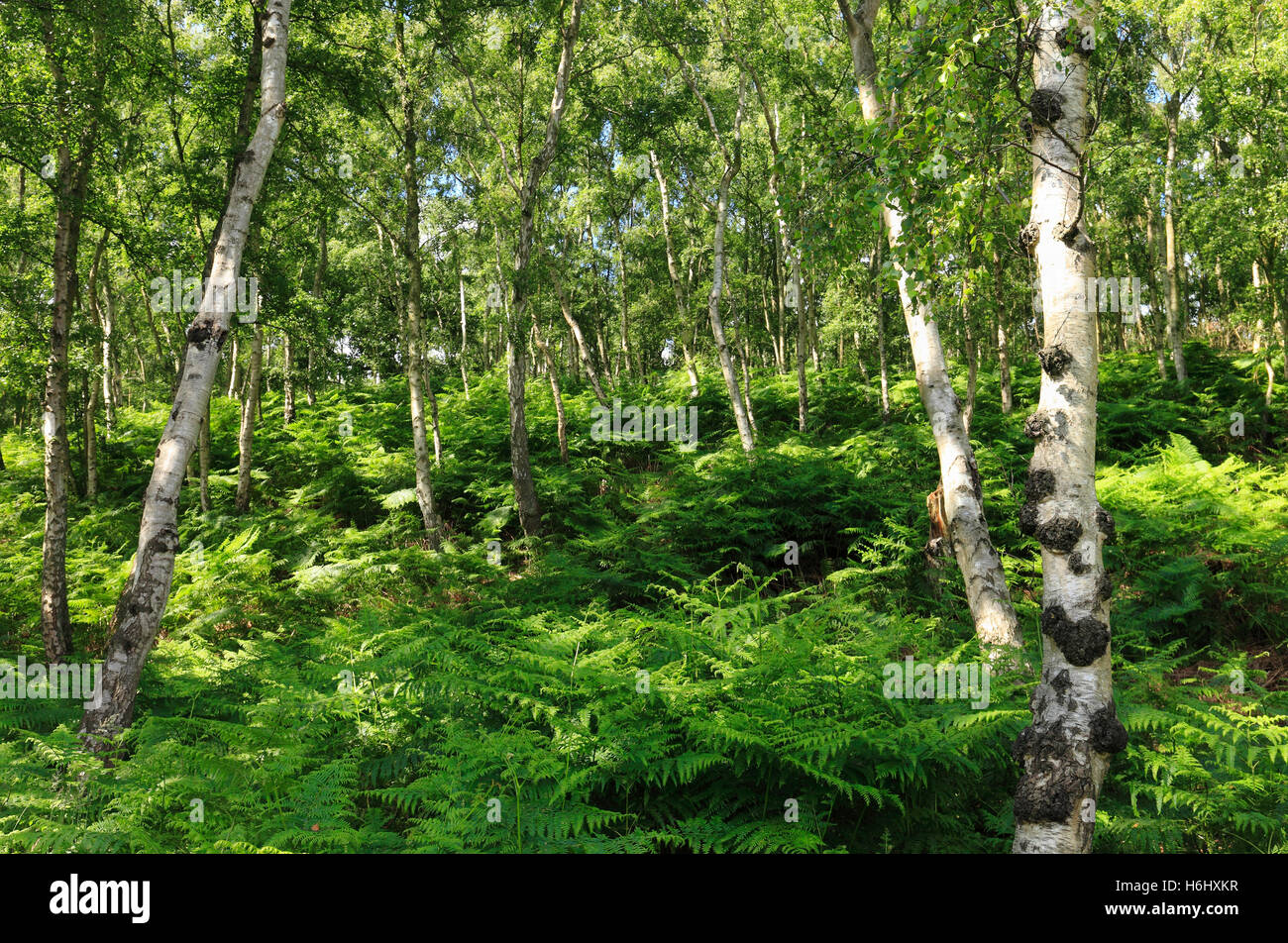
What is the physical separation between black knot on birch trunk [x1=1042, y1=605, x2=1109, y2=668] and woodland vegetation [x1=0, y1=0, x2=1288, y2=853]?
0.02m

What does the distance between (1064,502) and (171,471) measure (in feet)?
19.9

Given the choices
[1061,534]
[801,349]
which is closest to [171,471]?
[1061,534]

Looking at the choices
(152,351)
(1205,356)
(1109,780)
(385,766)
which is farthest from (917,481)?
(152,351)

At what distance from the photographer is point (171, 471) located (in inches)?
213

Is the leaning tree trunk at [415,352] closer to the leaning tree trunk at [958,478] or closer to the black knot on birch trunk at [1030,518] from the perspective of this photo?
the leaning tree trunk at [958,478]

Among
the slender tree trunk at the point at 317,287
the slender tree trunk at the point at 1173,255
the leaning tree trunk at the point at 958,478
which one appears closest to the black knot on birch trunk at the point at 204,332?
the leaning tree trunk at the point at 958,478

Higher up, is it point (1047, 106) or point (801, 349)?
point (801, 349)

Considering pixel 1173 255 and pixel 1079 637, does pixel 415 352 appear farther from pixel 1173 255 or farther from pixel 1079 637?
pixel 1173 255

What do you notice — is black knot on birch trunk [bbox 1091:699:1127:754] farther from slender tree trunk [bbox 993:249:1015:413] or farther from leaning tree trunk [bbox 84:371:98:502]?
leaning tree trunk [bbox 84:371:98:502]

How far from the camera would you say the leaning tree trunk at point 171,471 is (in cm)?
506

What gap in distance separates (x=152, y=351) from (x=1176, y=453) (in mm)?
38804

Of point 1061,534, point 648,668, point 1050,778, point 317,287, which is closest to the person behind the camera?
point 1050,778

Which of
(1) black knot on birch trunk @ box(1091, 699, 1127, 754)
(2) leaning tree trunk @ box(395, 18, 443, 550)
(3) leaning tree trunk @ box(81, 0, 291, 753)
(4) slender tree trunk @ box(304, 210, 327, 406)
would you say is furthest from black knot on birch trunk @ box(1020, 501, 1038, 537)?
(4) slender tree trunk @ box(304, 210, 327, 406)
